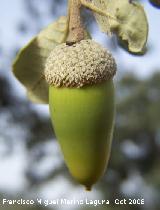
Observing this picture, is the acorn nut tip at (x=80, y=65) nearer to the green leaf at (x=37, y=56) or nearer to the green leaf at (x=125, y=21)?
the green leaf at (x=125, y=21)

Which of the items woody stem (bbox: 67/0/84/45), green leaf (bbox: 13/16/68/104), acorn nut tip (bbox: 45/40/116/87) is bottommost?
green leaf (bbox: 13/16/68/104)

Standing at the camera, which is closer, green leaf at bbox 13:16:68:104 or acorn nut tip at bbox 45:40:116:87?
acorn nut tip at bbox 45:40:116:87

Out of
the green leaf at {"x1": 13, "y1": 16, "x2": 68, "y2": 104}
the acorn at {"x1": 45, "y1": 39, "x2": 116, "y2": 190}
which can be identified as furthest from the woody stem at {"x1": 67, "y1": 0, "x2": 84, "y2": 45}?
the green leaf at {"x1": 13, "y1": 16, "x2": 68, "y2": 104}

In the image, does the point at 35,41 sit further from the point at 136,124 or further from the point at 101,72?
the point at 136,124

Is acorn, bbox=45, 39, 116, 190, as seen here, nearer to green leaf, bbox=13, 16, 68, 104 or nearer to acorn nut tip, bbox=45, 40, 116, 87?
acorn nut tip, bbox=45, 40, 116, 87

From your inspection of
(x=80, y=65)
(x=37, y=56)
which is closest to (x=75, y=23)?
(x=80, y=65)

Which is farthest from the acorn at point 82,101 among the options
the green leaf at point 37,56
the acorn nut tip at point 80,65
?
the green leaf at point 37,56

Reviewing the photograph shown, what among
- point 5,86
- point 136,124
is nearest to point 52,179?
point 136,124

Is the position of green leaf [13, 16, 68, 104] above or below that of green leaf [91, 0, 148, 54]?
below
